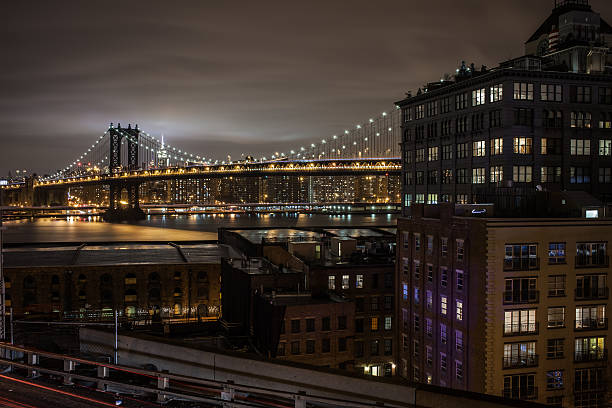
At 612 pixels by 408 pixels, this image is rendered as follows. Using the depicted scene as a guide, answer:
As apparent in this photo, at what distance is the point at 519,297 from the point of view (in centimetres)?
2891

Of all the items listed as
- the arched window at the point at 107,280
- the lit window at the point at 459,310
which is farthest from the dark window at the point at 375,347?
the arched window at the point at 107,280

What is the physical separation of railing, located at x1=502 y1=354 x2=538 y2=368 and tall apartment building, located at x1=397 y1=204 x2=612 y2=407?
0.05 m

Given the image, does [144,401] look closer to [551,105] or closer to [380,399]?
[380,399]

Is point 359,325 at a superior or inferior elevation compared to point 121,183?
inferior

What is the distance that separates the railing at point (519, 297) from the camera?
94.7ft

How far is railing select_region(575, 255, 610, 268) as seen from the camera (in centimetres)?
2967

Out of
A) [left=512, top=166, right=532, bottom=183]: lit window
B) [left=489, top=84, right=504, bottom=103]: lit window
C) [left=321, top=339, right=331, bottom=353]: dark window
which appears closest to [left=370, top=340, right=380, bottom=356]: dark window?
[left=321, top=339, right=331, bottom=353]: dark window

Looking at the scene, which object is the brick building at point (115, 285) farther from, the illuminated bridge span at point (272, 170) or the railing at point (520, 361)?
the illuminated bridge span at point (272, 170)

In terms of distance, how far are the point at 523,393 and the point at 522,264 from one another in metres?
6.52

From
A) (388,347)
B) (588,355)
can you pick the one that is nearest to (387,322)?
(388,347)

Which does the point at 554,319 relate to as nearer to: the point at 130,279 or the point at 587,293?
the point at 587,293

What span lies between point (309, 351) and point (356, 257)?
11858 mm

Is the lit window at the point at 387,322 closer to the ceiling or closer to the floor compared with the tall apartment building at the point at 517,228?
closer to the floor

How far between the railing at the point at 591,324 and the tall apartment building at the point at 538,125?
11341mm
